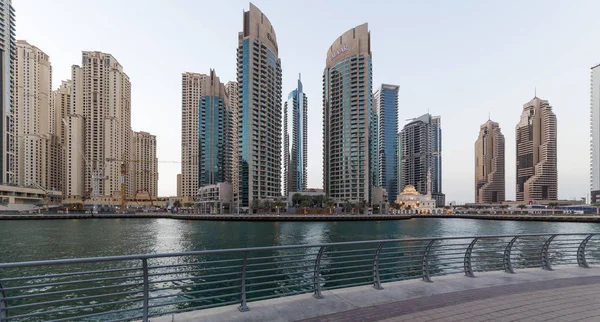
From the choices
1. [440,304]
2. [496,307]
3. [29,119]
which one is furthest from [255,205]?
[29,119]

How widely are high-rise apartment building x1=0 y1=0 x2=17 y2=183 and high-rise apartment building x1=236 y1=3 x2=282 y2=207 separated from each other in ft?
353

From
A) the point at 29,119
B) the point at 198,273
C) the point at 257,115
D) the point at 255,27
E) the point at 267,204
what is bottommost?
the point at 267,204

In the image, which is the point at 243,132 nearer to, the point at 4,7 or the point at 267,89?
the point at 267,89

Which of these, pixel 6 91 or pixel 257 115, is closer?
pixel 6 91

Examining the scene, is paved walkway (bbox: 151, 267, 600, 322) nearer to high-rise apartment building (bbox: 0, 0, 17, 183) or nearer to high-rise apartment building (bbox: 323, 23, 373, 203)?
high-rise apartment building (bbox: 323, 23, 373, 203)

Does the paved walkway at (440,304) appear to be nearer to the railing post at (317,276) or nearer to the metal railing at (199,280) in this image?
the railing post at (317,276)

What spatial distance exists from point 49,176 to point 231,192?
136 metres

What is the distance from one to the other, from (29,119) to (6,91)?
5063 cm

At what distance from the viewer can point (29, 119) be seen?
181m

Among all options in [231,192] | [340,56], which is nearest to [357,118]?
[340,56]

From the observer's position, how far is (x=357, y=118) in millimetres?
161000

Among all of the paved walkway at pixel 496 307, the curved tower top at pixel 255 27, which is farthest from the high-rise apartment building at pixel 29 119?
the paved walkway at pixel 496 307

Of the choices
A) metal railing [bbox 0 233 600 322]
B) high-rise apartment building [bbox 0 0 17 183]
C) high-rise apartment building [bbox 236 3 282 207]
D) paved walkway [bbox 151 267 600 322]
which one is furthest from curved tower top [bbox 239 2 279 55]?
paved walkway [bbox 151 267 600 322]

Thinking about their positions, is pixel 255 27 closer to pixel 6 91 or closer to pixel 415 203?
pixel 6 91
